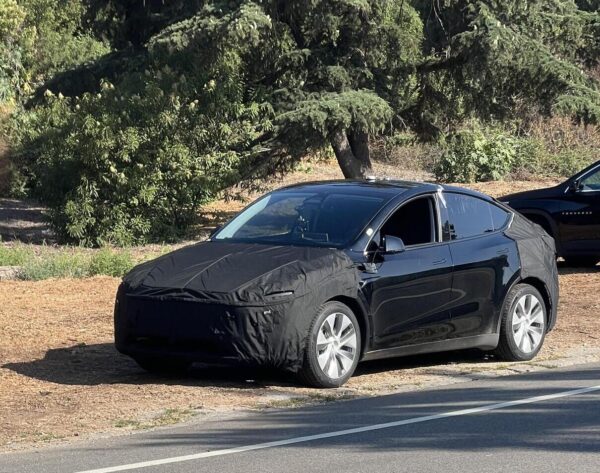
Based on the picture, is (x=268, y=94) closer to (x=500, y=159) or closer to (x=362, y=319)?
(x=500, y=159)

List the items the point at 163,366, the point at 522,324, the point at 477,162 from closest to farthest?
the point at 163,366
the point at 522,324
the point at 477,162

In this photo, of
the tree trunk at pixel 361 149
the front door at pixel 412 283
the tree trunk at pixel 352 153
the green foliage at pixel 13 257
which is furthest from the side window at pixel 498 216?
the tree trunk at pixel 361 149

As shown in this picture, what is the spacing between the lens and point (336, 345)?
32.6 ft

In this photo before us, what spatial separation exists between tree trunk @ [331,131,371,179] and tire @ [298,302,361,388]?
13.1 m

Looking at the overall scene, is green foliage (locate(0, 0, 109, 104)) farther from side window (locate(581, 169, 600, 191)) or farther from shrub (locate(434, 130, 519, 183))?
side window (locate(581, 169, 600, 191))

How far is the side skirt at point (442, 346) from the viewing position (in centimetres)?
1038

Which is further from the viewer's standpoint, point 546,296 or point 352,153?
point 352,153

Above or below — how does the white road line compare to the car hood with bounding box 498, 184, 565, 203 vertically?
below

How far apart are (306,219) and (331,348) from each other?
4.50ft

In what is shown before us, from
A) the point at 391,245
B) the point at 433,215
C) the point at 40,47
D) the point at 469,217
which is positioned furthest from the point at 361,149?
the point at 40,47

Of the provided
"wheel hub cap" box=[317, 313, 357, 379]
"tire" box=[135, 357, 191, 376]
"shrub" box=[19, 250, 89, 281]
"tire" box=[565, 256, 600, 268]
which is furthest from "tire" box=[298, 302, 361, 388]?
"tire" box=[565, 256, 600, 268]

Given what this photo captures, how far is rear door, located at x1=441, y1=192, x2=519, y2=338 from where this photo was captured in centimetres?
1094

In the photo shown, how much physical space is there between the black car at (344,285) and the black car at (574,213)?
556cm

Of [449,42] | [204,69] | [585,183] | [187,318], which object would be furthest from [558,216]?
[187,318]
